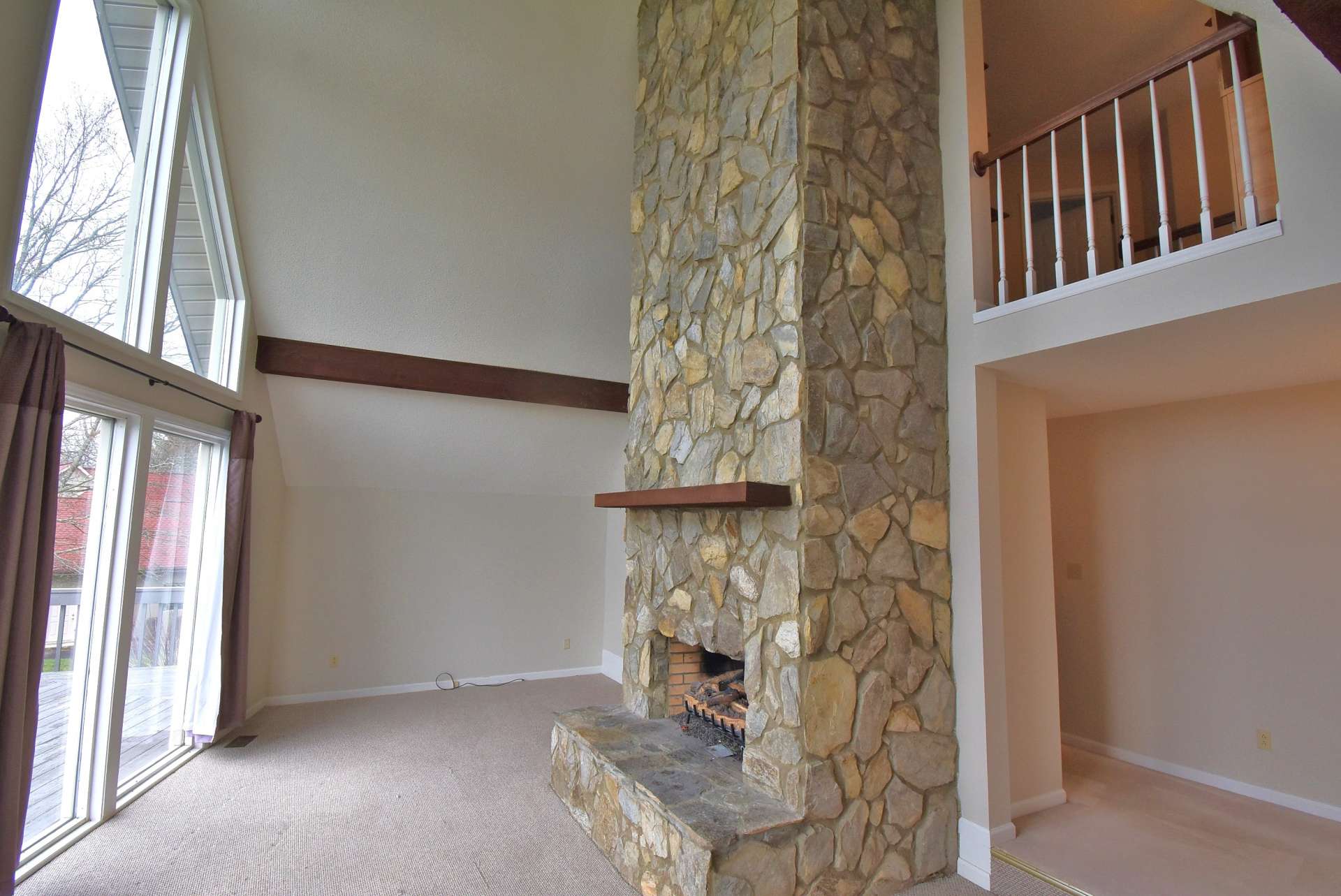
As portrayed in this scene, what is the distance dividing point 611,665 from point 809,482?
4464mm

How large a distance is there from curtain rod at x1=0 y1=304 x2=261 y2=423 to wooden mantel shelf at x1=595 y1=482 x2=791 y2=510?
101 inches

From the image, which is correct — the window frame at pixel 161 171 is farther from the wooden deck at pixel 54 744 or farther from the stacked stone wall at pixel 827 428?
the stacked stone wall at pixel 827 428

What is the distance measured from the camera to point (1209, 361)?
292 centimetres

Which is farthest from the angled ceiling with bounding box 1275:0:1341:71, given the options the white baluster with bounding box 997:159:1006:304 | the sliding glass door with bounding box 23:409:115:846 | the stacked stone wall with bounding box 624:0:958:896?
the sliding glass door with bounding box 23:409:115:846

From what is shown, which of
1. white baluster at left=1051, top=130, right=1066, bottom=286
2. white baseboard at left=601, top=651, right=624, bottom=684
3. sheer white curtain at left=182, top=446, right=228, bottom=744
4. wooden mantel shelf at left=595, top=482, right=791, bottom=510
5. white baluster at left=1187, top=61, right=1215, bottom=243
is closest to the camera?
white baluster at left=1187, top=61, right=1215, bottom=243

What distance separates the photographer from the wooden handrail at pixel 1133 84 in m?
2.36

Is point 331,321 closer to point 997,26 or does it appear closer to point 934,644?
point 934,644

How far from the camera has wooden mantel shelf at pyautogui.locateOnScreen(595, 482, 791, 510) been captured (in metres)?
2.72

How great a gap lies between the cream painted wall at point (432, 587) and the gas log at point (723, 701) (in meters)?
2.88

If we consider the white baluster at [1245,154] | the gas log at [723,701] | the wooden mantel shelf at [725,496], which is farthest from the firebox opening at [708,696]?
the white baluster at [1245,154]

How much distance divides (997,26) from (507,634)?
6.41m

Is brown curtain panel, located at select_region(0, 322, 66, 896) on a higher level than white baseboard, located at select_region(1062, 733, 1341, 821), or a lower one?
higher

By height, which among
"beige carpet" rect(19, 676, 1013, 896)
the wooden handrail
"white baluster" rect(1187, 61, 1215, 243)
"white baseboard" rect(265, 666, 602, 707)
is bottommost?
"beige carpet" rect(19, 676, 1013, 896)

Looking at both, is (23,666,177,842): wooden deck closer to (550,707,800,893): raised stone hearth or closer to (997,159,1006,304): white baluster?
(550,707,800,893): raised stone hearth
